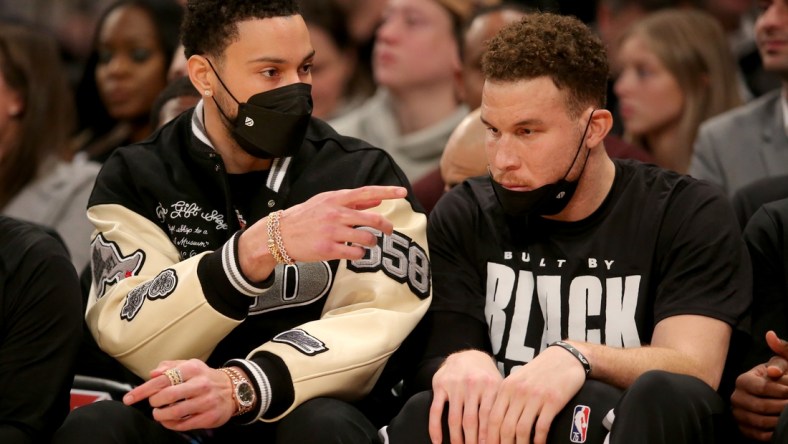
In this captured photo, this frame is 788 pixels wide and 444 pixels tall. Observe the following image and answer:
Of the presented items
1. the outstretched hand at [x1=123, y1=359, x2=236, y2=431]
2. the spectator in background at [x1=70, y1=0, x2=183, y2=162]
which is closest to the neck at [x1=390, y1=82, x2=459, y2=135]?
the spectator in background at [x1=70, y1=0, x2=183, y2=162]

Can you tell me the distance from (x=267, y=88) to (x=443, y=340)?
82cm

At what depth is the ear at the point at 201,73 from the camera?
3416 mm

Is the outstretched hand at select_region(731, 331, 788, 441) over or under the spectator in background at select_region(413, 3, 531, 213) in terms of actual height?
under

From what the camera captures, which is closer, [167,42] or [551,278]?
[551,278]

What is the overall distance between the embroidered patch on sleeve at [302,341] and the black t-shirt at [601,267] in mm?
395

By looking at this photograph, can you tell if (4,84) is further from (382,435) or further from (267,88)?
(382,435)

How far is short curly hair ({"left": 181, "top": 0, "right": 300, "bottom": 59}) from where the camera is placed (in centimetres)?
333

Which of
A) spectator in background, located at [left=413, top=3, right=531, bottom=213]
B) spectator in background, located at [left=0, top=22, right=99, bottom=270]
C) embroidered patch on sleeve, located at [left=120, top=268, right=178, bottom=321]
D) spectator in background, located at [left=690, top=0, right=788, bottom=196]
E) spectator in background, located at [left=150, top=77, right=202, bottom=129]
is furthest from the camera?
spectator in background, located at [left=413, top=3, right=531, bottom=213]

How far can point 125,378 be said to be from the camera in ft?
12.0

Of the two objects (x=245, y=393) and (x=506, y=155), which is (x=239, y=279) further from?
(x=506, y=155)

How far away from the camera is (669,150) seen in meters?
5.27

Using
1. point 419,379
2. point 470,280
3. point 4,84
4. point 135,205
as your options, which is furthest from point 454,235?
point 4,84

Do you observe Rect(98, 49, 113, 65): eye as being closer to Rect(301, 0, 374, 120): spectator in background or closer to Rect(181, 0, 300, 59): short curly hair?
Rect(301, 0, 374, 120): spectator in background

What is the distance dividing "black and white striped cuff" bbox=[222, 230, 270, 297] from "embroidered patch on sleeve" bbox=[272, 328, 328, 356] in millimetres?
131
